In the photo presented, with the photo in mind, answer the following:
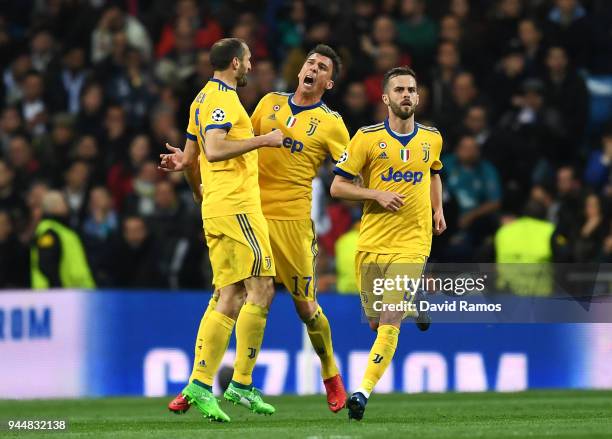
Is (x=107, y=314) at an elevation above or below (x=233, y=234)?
below

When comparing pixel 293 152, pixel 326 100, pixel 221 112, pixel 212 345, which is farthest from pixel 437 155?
pixel 326 100

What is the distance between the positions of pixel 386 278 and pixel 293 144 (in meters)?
1.34

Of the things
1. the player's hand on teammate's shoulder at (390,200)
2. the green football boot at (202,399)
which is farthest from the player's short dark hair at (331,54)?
the green football boot at (202,399)

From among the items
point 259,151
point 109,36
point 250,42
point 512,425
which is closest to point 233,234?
point 259,151

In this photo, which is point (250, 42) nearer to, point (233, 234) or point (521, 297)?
point (521, 297)

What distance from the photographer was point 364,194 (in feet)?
34.8

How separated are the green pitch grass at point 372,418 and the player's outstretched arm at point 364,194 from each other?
148 cm

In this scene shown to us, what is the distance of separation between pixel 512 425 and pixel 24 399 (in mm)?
6786

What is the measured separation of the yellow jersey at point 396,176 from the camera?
10.8 metres

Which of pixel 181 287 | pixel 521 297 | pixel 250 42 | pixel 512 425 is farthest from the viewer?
pixel 250 42

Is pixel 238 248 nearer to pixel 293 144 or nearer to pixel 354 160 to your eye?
pixel 354 160

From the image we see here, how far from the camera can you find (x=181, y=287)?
1675cm

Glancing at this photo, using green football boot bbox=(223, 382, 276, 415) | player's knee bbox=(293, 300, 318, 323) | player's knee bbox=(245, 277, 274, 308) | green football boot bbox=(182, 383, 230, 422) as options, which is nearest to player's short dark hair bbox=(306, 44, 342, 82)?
player's knee bbox=(293, 300, 318, 323)

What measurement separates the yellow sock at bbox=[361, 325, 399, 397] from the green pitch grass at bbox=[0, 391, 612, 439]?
0.98ft
